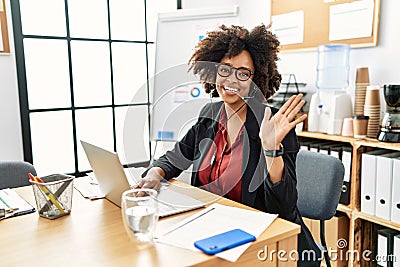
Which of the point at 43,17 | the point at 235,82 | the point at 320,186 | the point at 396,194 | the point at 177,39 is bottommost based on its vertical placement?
the point at 396,194

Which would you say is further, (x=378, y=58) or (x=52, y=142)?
(x=52, y=142)

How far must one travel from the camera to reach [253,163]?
1398 millimetres

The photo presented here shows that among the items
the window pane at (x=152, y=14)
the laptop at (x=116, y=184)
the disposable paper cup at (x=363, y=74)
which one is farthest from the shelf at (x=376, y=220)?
the window pane at (x=152, y=14)

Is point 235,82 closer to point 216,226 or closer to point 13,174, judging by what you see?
point 216,226

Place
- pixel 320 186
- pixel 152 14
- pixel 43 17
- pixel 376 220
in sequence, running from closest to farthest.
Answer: pixel 320 186, pixel 376 220, pixel 43 17, pixel 152 14

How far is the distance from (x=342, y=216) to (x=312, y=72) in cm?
104

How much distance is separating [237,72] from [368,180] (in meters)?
1.15

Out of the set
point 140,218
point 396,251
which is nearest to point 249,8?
point 396,251

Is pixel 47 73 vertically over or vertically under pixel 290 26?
under

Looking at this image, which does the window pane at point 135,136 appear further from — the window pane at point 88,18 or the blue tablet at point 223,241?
the window pane at point 88,18

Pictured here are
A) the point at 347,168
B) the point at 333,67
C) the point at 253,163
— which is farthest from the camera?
the point at 333,67

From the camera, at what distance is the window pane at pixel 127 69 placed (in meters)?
3.12

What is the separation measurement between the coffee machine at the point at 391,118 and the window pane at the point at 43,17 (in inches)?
90.9

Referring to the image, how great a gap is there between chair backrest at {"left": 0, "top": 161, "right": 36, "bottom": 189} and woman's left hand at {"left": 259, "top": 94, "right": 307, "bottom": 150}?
119 centimetres
